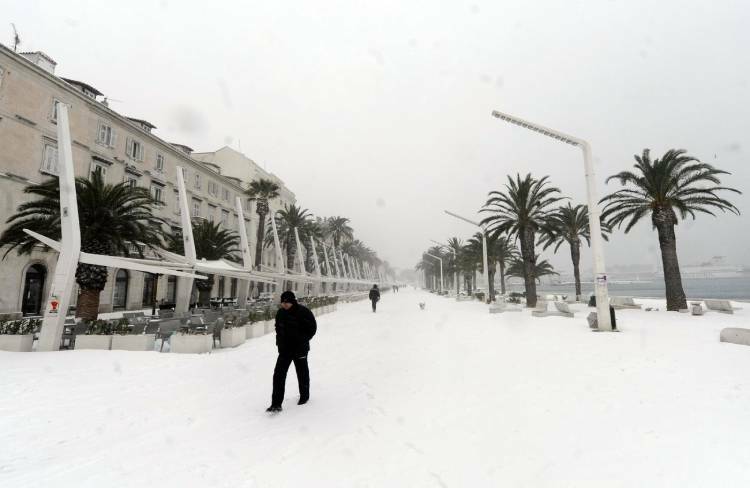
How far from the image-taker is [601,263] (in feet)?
43.6

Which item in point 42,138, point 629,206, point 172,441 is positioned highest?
point 42,138

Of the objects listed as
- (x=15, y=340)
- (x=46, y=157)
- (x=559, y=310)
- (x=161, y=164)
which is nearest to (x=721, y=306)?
(x=559, y=310)

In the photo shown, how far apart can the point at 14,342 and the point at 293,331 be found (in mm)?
8767

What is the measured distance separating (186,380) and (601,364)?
823cm

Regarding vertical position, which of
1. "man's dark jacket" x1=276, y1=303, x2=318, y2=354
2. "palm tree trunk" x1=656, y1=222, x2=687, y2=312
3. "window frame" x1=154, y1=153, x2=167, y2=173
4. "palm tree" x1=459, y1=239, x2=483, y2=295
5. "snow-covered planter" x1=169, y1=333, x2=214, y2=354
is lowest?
"snow-covered planter" x1=169, y1=333, x2=214, y2=354

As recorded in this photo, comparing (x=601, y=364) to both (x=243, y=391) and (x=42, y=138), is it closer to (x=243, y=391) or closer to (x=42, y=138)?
(x=243, y=391)

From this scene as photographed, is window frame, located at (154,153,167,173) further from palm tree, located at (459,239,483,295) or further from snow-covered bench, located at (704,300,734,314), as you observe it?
snow-covered bench, located at (704,300,734,314)

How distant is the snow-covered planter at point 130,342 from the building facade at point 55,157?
56.6 ft

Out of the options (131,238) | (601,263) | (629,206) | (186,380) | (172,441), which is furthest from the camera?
(629,206)

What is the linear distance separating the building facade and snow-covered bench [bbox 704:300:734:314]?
28861mm

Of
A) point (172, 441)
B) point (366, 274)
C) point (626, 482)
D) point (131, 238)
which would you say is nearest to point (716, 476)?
point (626, 482)

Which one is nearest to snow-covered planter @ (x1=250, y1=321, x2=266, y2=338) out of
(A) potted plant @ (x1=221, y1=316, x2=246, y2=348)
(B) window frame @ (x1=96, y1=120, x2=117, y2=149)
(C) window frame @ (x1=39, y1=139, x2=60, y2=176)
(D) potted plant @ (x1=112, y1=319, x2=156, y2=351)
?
(A) potted plant @ (x1=221, y1=316, x2=246, y2=348)

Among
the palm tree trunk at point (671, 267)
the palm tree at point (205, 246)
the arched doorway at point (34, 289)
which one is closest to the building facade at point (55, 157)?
the arched doorway at point (34, 289)

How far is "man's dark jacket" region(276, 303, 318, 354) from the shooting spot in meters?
5.30
